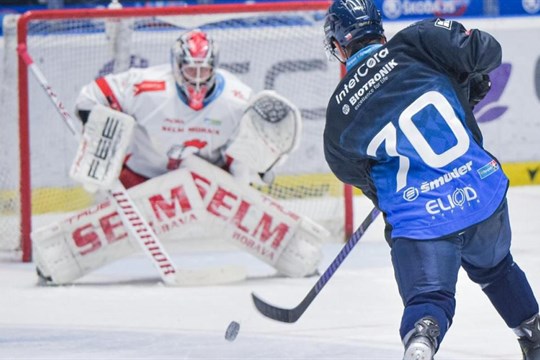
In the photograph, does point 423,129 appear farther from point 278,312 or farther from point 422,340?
point 278,312

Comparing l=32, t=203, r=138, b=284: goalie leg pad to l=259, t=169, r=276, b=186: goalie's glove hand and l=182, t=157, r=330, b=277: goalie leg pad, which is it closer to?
l=182, t=157, r=330, b=277: goalie leg pad

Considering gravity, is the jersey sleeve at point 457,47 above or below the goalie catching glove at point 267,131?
above

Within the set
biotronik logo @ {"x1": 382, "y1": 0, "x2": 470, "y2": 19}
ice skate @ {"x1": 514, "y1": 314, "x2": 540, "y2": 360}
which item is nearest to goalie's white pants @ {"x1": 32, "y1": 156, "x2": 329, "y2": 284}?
ice skate @ {"x1": 514, "y1": 314, "x2": 540, "y2": 360}

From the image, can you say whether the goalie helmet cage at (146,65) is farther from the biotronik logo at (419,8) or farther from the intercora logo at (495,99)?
the biotronik logo at (419,8)

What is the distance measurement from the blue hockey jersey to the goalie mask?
7.31ft

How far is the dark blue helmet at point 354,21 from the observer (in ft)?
10.6

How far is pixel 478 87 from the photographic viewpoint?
3.38 metres

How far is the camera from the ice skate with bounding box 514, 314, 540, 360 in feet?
11.0

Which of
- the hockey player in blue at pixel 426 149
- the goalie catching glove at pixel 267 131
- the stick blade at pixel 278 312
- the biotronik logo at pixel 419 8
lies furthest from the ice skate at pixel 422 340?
the biotronik logo at pixel 419 8

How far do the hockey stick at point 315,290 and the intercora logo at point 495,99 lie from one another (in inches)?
137

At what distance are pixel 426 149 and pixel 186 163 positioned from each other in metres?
2.57

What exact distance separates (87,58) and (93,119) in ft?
3.46

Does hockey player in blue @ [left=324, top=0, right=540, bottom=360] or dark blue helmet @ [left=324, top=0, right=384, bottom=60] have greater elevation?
dark blue helmet @ [left=324, top=0, right=384, bottom=60]

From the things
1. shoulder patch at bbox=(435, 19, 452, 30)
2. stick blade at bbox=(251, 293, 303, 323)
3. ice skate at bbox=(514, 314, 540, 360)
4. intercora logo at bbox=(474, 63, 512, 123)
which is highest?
shoulder patch at bbox=(435, 19, 452, 30)
